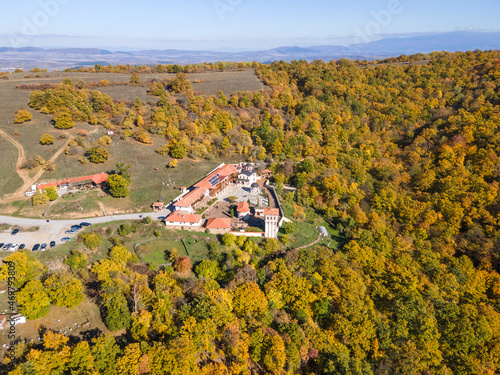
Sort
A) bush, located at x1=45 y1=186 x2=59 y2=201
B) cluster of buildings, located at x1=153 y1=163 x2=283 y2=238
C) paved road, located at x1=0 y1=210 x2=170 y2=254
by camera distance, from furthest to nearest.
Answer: bush, located at x1=45 y1=186 x2=59 y2=201, cluster of buildings, located at x1=153 y1=163 x2=283 y2=238, paved road, located at x1=0 y1=210 x2=170 y2=254

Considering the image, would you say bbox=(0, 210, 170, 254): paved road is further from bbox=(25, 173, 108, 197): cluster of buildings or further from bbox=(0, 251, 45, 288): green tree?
bbox=(25, 173, 108, 197): cluster of buildings

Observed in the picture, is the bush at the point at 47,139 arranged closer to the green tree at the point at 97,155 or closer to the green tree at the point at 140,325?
the green tree at the point at 97,155

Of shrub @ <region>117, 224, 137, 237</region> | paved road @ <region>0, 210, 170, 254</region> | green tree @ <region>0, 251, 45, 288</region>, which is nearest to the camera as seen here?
green tree @ <region>0, 251, 45, 288</region>

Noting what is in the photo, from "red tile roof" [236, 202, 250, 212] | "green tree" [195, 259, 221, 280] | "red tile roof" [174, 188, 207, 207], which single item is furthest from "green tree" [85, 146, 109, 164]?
"green tree" [195, 259, 221, 280]

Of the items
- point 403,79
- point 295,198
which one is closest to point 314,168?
point 295,198

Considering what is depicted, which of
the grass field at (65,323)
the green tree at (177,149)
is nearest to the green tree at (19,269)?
the grass field at (65,323)

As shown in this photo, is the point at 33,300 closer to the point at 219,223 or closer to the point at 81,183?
the point at 219,223

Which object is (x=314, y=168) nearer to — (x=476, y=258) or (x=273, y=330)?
(x=476, y=258)

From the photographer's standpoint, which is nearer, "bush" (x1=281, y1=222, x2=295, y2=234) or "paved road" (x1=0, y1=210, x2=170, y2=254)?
"paved road" (x1=0, y1=210, x2=170, y2=254)
